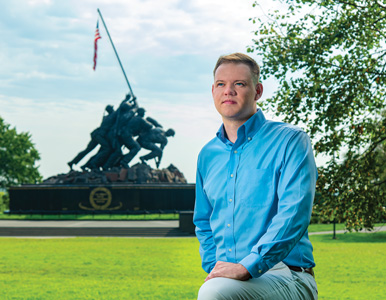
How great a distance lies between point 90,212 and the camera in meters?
32.7

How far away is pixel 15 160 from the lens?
51.8m

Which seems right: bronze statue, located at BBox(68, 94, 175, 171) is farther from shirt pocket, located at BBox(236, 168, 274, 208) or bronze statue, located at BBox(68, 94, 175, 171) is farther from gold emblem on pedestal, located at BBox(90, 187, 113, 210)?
shirt pocket, located at BBox(236, 168, 274, 208)

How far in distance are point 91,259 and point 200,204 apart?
36.6 ft

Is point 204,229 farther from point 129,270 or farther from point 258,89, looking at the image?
point 129,270

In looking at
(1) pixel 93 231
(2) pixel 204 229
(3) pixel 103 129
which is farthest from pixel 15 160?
(2) pixel 204 229

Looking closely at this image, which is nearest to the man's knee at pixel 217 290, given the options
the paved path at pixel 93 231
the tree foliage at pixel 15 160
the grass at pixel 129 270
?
the grass at pixel 129 270

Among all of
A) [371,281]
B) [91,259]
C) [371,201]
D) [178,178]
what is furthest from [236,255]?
[178,178]

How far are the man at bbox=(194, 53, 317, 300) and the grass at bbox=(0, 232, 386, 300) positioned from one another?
5598 millimetres

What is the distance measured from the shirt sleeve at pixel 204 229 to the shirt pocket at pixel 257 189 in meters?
0.37

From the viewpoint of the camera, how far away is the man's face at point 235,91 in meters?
2.40

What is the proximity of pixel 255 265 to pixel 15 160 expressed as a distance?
5283 cm

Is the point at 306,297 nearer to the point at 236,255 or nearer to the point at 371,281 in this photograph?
the point at 236,255

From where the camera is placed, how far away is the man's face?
2.40m

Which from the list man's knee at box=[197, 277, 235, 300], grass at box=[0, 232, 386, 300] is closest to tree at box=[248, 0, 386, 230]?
grass at box=[0, 232, 386, 300]
